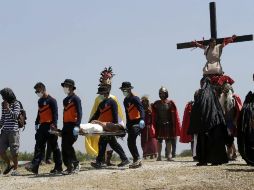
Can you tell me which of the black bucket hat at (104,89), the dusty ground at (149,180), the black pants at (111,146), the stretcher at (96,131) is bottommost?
the dusty ground at (149,180)

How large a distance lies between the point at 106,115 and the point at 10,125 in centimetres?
216

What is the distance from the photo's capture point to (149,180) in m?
10.6

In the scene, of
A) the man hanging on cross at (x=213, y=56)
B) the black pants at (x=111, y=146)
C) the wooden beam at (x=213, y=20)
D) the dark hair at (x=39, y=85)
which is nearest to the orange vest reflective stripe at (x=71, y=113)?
the dark hair at (x=39, y=85)

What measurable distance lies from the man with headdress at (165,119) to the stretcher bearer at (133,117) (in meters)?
3.02

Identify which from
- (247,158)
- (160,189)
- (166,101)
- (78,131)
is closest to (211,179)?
(160,189)

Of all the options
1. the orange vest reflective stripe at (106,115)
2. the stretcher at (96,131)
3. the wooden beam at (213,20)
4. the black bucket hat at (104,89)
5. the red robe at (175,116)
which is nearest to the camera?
the stretcher at (96,131)

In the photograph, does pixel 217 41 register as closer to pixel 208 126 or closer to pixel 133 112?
pixel 208 126

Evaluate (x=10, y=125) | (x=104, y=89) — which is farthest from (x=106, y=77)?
(x=10, y=125)

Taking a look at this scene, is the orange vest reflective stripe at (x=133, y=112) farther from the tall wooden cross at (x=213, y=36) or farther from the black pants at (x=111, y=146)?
the tall wooden cross at (x=213, y=36)

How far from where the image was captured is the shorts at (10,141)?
1354 centimetres

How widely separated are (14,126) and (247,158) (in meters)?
5.16

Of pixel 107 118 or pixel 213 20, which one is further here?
pixel 213 20

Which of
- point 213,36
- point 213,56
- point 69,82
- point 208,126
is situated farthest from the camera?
point 213,36

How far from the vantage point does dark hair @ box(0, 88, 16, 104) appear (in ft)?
44.5
